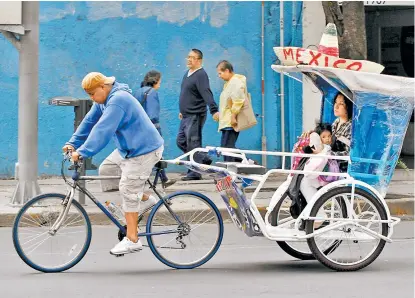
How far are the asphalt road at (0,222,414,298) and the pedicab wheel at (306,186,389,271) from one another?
112mm

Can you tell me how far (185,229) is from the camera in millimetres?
8562

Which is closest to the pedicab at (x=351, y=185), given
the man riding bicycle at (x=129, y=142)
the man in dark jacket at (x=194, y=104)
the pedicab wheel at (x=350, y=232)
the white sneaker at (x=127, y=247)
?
the pedicab wheel at (x=350, y=232)

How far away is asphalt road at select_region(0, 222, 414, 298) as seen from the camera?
24.8 ft

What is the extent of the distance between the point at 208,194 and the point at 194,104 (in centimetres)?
161

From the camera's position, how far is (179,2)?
15.1 metres

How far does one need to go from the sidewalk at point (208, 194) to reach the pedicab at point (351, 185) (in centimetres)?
42

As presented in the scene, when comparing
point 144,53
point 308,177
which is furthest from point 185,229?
point 144,53

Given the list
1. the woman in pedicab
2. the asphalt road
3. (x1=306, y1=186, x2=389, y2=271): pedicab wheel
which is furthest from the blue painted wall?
(x1=306, y1=186, x2=389, y2=271): pedicab wheel

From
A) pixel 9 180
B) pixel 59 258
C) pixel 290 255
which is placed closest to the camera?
pixel 59 258

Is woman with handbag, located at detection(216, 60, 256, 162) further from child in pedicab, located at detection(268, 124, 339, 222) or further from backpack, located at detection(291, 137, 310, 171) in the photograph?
child in pedicab, located at detection(268, 124, 339, 222)

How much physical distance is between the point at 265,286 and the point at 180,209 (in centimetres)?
110

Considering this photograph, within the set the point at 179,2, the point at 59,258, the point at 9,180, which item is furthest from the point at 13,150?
the point at 59,258

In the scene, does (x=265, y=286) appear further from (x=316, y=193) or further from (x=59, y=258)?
(x=59, y=258)

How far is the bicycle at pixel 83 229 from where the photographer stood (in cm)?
824
